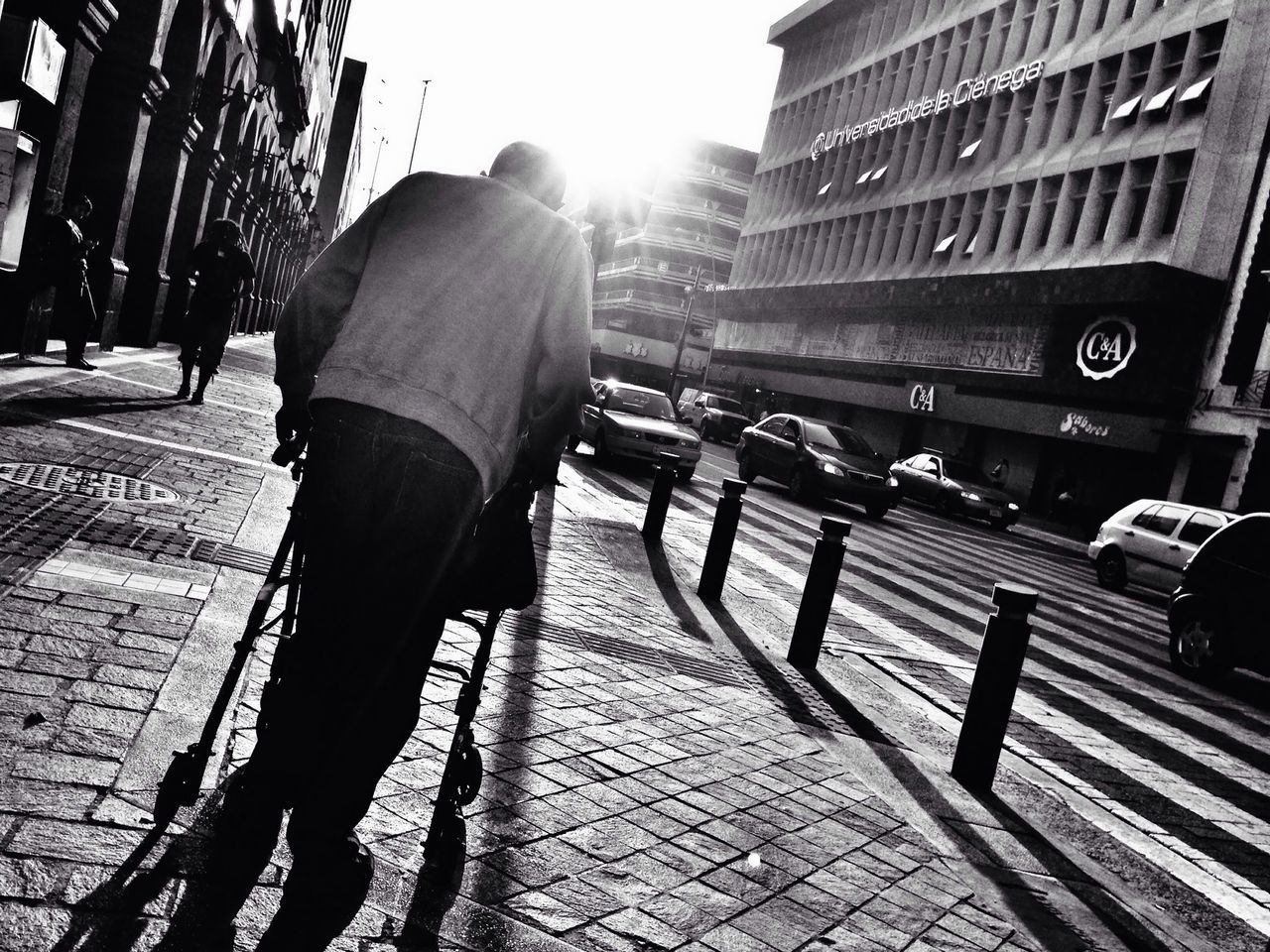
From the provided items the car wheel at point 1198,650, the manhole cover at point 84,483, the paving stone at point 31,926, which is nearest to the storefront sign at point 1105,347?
the car wheel at point 1198,650

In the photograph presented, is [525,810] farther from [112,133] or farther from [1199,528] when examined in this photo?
[1199,528]

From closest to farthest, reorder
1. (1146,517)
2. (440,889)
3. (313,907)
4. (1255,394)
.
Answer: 1. (313,907)
2. (440,889)
3. (1146,517)
4. (1255,394)

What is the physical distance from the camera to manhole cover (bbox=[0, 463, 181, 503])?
6.65m

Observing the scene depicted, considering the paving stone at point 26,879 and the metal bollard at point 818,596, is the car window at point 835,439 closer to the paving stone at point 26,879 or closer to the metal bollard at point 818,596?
the metal bollard at point 818,596

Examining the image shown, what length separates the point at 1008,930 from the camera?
11.6 feet

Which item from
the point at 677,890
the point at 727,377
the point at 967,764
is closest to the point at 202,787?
the point at 677,890

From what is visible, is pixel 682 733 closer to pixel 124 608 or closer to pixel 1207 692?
pixel 124 608

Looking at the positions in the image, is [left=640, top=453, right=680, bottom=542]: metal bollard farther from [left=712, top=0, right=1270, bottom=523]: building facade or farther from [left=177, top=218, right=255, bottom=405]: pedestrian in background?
[left=712, top=0, right=1270, bottom=523]: building facade

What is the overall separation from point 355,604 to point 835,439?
1910 centimetres

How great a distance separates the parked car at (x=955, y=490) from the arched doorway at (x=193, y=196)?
48.0ft

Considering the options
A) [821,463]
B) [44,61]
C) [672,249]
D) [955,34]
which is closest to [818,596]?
[44,61]

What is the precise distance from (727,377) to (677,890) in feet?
201

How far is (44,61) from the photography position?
36.1 ft

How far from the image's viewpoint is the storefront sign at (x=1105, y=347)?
33.2 meters
